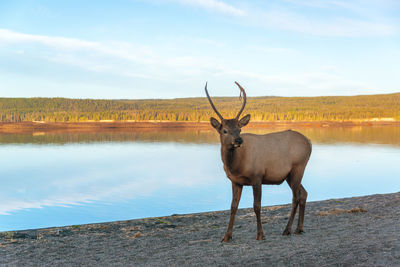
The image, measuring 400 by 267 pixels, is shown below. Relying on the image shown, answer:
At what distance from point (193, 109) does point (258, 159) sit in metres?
122

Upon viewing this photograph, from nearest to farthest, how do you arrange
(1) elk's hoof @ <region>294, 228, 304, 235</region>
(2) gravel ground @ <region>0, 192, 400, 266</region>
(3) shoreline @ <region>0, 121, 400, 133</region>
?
(2) gravel ground @ <region>0, 192, 400, 266</region>
(1) elk's hoof @ <region>294, 228, 304, 235</region>
(3) shoreline @ <region>0, 121, 400, 133</region>

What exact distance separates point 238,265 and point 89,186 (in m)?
20.0

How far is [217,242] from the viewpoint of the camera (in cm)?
902

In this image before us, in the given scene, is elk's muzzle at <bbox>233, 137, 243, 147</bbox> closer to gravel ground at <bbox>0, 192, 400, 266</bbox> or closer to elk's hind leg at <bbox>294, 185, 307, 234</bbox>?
gravel ground at <bbox>0, 192, 400, 266</bbox>

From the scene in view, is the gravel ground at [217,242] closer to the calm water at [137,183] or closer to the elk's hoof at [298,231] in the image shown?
the elk's hoof at [298,231]

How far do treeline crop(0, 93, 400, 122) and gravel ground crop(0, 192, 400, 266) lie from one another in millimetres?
83642

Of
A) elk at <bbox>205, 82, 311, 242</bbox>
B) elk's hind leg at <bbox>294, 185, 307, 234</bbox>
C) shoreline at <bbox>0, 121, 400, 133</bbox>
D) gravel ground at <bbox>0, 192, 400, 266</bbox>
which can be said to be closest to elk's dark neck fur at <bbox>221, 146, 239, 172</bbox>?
elk at <bbox>205, 82, 311, 242</bbox>

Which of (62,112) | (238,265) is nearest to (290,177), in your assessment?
(238,265)

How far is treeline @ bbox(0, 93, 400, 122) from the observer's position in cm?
11125

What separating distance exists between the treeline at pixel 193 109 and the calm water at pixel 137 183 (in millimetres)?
57972

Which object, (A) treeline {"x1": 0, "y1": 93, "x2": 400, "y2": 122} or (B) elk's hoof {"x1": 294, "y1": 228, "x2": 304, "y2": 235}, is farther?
(A) treeline {"x1": 0, "y1": 93, "x2": 400, "y2": 122}

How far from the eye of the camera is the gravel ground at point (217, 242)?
23.8 ft

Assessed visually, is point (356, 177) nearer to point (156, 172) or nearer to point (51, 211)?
point (156, 172)

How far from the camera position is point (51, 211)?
19.6m
